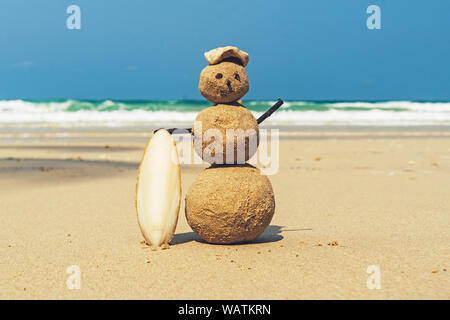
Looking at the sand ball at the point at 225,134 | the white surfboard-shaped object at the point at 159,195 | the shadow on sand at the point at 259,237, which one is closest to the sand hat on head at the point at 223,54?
the sand ball at the point at 225,134

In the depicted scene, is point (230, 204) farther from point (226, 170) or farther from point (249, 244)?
point (249, 244)

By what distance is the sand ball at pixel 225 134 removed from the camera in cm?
537

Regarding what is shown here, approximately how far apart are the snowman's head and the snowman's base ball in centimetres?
75

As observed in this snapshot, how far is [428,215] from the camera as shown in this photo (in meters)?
7.33

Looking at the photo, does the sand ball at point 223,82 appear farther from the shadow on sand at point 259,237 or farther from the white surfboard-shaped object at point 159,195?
the shadow on sand at point 259,237

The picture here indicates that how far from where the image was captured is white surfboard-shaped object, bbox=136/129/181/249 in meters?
5.44

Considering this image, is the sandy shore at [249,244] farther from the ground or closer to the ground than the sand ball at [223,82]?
closer to the ground

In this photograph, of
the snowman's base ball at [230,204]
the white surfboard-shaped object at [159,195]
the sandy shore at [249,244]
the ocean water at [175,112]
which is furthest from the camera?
A: the ocean water at [175,112]

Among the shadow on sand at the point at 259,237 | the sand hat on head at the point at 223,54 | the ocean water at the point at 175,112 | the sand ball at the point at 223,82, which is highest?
the sand hat on head at the point at 223,54

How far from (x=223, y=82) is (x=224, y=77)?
5 cm

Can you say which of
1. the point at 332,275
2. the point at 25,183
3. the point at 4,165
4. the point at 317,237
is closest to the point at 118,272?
the point at 332,275

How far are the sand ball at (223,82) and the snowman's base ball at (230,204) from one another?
2.40 feet

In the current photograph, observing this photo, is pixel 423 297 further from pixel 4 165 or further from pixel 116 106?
pixel 116 106

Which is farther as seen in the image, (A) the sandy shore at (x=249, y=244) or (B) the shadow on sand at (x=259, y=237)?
(B) the shadow on sand at (x=259, y=237)
